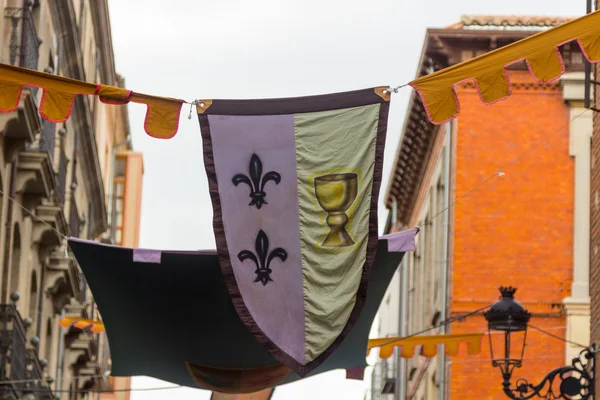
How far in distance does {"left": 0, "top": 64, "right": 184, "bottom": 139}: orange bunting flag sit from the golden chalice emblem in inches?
51.1

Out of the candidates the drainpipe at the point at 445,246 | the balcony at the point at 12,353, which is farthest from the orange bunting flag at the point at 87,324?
the drainpipe at the point at 445,246

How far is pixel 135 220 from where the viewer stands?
70.4 metres

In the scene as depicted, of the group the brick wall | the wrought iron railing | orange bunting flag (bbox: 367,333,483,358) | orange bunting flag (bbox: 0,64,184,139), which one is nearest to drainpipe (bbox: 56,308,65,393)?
the wrought iron railing

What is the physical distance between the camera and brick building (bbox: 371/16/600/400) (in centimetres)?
3144

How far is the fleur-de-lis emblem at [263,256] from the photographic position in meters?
13.5

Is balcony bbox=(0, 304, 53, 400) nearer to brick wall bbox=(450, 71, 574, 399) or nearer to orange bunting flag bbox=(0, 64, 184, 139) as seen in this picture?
orange bunting flag bbox=(0, 64, 184, 139)

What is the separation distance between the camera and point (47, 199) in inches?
1042

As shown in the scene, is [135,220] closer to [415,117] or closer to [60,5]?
[415,117]

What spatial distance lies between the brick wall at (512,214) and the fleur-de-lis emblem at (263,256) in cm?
1838

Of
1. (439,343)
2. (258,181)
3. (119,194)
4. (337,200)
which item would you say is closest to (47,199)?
(439,343)

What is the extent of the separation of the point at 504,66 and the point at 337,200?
1.72 metres

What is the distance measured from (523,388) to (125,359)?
4.61 m

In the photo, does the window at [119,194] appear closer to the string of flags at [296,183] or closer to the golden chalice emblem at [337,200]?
the string of flags at [296,183]

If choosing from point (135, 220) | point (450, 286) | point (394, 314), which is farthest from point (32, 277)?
point (135, 220)
